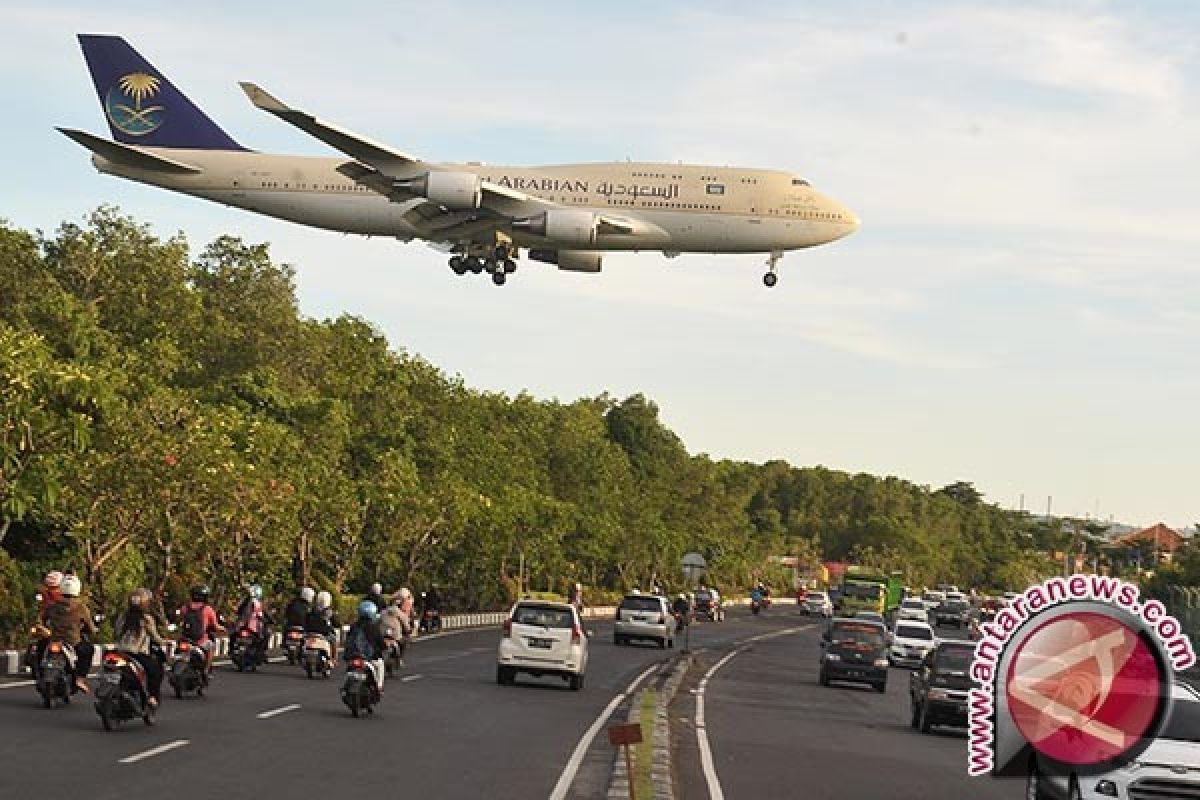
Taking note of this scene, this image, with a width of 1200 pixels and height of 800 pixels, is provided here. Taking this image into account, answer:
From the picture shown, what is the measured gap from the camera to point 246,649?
31734 millimetres

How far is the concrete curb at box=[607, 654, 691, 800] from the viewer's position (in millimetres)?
16359

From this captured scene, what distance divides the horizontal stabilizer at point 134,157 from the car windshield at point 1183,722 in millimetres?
39829

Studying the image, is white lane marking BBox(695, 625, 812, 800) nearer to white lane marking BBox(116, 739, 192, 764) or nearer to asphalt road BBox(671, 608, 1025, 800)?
asphalt road BBox(671, 608, 1025, 800)

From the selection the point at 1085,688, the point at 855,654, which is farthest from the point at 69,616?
the point at 855,654

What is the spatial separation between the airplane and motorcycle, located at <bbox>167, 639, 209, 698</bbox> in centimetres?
2334

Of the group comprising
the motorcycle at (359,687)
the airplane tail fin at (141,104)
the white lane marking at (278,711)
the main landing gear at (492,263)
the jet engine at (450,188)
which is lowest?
the white lane marking at (278,711)

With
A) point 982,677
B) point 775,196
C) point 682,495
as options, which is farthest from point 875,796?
point 682,495

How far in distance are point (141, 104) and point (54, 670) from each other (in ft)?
141

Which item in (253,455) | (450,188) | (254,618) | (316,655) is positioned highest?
(450,188)

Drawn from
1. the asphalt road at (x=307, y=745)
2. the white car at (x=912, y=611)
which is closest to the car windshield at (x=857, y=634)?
the asphalt road at (x=307, y=745)

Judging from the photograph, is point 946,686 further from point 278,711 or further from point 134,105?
point 134,105

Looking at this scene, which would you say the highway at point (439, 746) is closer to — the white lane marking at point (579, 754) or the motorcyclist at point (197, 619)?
the white lane marking at point (579, 754)

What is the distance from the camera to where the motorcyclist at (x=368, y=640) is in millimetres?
23016

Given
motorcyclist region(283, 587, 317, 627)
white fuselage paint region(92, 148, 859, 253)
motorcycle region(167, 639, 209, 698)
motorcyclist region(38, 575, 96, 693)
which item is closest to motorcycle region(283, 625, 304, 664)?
motorcyclist region(283, 587, 317, 627)
